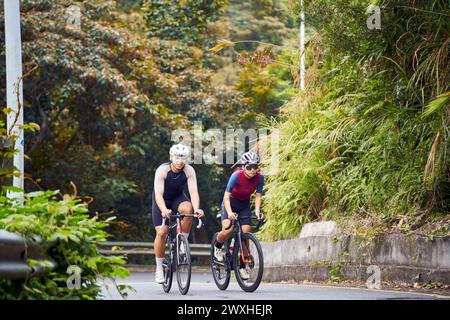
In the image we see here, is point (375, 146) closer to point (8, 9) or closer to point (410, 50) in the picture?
point (410, 50)

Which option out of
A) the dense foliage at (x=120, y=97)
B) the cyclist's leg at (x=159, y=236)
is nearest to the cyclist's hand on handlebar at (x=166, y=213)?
the cyclist's leg at (x=159, y=236)

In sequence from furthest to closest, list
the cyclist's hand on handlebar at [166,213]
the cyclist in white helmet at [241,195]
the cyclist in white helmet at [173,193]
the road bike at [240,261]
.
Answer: the cyclist in white helmet at [241,195], the road bike at [240,261], the cyclist in white helmet at [173,193], the cyclist's hand on handlebar at [166,213]

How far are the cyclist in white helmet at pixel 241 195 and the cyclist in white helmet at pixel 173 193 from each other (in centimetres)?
50

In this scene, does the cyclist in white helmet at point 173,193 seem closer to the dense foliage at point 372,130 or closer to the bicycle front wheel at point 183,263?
the bicycle front wheel at point 183,263

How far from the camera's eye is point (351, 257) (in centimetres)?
1642

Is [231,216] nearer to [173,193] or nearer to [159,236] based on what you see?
[173,193]

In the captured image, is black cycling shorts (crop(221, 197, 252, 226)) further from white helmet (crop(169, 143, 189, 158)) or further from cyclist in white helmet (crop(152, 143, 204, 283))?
white helmet (crop(169, 143, 189, 158))

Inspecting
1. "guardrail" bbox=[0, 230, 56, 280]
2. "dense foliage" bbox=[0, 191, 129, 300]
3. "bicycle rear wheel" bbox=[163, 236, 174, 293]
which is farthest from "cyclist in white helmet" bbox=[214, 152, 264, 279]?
"guardrail" bbox=[0, 230, 56, 280]

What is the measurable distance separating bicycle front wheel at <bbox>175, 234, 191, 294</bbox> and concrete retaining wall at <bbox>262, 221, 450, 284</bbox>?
317 centimetres

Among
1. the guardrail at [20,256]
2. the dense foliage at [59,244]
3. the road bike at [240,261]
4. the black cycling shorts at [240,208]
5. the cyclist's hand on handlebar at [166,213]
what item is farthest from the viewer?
the black cycling shorts at [240,208]

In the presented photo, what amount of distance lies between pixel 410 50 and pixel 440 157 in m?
2.82

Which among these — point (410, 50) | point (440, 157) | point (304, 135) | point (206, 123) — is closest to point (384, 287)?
point (440, 157)

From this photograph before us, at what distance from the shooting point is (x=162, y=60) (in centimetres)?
3438

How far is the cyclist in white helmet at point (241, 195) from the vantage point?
1465 cm
